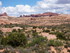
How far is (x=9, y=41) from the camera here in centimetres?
2709

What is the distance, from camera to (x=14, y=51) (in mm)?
21516

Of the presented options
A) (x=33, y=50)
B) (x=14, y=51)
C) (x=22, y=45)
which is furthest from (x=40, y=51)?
(x=22, y=45)

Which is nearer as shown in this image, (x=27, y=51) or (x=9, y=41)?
(x=27, y=51)

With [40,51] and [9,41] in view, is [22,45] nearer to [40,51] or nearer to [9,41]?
[9,41]

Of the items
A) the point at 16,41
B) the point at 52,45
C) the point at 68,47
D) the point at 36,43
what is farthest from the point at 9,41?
the point at 68,47

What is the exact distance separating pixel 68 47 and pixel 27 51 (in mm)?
8037

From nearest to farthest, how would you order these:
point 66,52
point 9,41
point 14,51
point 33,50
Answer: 1. point 14,51
2. point 33,50
3. point 66,52
4. point 9,41

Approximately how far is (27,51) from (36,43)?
21.8 ft

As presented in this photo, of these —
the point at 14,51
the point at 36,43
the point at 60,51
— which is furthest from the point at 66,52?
the point at 14,51

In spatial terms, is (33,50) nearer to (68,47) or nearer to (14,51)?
(14,51)

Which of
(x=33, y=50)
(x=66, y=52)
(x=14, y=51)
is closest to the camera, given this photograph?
(x=14, y=51)

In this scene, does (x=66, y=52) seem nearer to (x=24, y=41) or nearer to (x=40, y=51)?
(x=40, y=51)

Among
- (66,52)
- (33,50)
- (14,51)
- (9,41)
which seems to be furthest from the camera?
(9,41)

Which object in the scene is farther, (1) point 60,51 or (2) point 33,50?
(1) point 60,51
